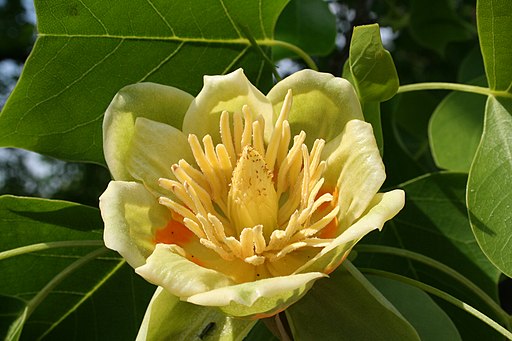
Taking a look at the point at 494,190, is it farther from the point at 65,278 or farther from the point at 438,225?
the point at 65,278

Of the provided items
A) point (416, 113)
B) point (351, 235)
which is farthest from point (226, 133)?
point (416, 113)

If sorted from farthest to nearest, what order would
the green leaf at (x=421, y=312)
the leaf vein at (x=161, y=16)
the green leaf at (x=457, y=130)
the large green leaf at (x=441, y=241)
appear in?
the green leaf at (x=457, y=130) → the large green leaf at (x=441, y=241) → the leaf vein at (x=161, y=16) → the green leaf at (x=421, y=312)

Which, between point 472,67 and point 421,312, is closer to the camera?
point 421,312

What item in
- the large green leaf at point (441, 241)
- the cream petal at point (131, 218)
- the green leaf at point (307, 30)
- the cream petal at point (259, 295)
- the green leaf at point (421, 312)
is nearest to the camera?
the cream petal at point (259, 295)

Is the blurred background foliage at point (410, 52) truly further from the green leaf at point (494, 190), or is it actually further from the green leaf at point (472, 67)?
the green leaf at point (494, 190)

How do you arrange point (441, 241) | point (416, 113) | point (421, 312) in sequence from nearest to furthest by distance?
1. point (421, 312)
2. point (441, 241)
3. point (416, 113)

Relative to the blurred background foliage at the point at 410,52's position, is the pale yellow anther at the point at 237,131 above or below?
above

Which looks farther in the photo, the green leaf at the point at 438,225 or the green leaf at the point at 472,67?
the green leaf at the point at 472,67

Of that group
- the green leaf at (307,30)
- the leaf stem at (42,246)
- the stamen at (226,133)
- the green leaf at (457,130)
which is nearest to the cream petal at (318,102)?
the stamen at (226,133)
